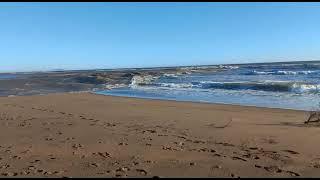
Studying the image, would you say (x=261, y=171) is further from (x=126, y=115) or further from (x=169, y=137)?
(x=126, y=115)

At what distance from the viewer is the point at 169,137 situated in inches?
323

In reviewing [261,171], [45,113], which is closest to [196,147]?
[261,171]

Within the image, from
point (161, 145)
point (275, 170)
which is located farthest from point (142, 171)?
Result: point (275, 170)

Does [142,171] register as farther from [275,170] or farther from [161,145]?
[275,170]

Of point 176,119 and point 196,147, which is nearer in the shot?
point 196,147

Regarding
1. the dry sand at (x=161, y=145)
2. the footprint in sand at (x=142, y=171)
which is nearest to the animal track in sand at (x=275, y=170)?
the dry sand at (x=161, y=145)

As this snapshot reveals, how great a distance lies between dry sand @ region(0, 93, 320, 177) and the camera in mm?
5655

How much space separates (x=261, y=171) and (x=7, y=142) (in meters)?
5.13

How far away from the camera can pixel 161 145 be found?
736 cm

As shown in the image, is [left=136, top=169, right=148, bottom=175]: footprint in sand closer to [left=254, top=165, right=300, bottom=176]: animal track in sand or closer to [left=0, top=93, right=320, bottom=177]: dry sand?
[left=0, top=93, right=320, bottom=177]: dry sand

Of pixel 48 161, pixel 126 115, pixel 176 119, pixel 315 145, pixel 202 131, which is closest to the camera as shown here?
pixel 48 161

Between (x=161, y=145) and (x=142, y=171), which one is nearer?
(x=142, y=171)

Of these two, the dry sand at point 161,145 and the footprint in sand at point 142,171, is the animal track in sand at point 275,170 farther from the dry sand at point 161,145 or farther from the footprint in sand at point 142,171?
the footprint in sand at point 142,171

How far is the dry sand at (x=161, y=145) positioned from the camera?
5655 mm
